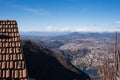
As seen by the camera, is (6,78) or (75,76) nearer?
(6,78)

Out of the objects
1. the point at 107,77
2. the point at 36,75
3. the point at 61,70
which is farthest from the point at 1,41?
the point at 61,70

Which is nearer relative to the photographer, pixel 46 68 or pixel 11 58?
pixel 11 58

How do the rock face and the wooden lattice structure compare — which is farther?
the rock face

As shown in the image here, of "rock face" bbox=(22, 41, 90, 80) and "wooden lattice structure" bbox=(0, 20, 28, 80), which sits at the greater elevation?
"wooden lattice structure" bbox=(0, 20, 28, 80)

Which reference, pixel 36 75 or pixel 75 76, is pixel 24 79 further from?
pixel 75 76

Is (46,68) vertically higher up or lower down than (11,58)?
lower down

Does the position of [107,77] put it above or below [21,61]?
below

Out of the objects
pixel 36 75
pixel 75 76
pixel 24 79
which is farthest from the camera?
pixel 75 76

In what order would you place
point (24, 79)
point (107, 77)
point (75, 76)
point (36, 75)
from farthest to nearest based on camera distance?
point (75, 76) → point (36, 75) → point (107, 77) → point (24, 79)
